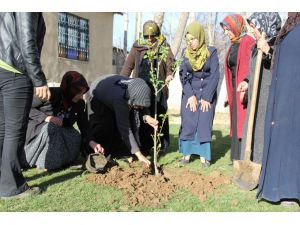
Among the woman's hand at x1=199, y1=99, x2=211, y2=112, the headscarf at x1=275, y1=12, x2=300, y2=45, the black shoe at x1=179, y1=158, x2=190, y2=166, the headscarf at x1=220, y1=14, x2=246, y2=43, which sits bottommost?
the black shoe at x1=179, y1=158, x2=190, y2=166

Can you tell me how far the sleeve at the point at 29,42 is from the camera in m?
3.15

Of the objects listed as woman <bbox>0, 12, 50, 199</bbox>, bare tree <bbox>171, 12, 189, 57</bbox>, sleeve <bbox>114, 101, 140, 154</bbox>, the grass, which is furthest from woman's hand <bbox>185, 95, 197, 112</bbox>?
bare tree <bbox>171, 12, 189, 57</bbox>

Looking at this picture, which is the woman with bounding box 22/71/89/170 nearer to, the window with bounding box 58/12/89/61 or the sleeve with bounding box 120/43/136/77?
the sleeve with bounding box 120/43/136/77

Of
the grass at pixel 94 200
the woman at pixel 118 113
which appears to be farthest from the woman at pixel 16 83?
the woman at pixel 118 113

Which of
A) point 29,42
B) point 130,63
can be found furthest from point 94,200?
point 130,63

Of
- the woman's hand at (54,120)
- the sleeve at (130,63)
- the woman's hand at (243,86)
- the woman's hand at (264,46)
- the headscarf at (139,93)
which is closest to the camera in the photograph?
the woman's hand at (264,46)

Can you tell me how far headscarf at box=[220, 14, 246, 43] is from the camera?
4.84m

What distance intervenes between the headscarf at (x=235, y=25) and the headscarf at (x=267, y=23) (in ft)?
2.75

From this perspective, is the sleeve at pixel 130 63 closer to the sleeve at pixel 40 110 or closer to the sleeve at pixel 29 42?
the sleeve at pixel 40 110

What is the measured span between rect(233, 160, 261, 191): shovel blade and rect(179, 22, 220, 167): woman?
904 mm

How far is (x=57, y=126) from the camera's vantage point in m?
4.60

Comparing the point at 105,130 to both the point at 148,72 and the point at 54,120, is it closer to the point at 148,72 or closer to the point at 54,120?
the point at 54,120

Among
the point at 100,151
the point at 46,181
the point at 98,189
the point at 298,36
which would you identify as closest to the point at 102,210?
the point at 98,189

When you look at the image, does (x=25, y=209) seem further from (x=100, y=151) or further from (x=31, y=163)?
(x=100, y=151)
